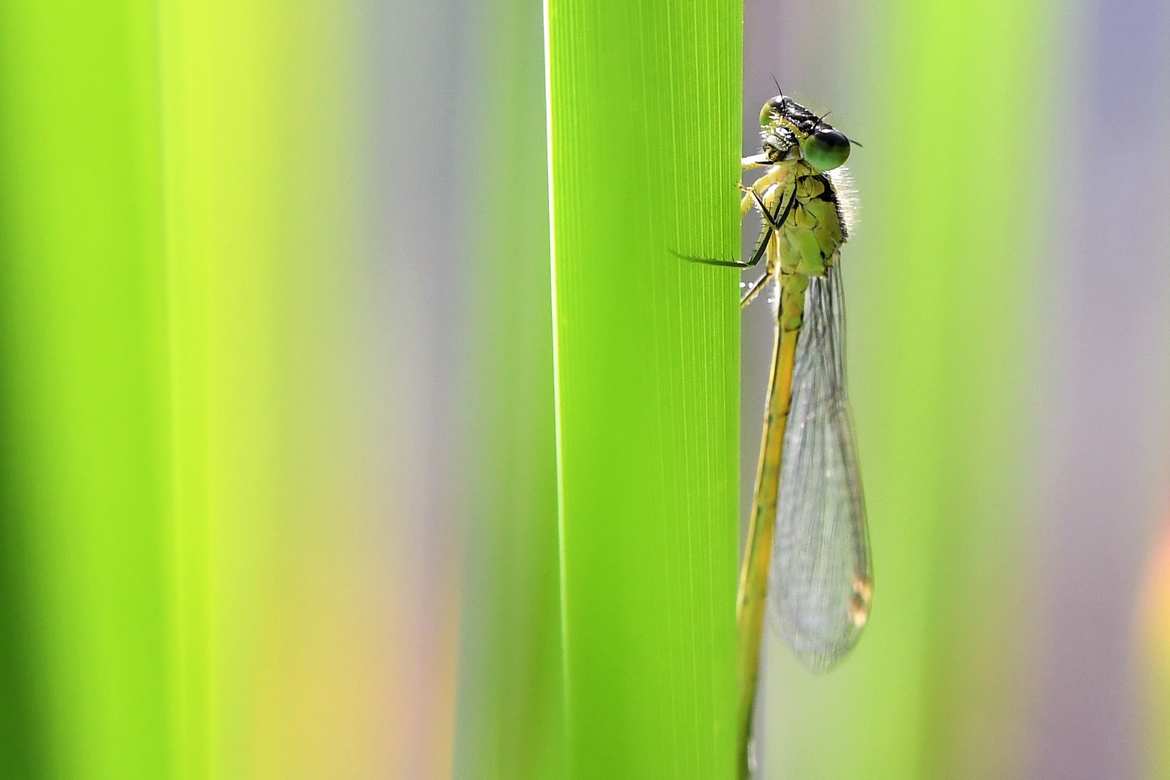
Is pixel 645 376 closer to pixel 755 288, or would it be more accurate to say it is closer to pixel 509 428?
pixel 509 428

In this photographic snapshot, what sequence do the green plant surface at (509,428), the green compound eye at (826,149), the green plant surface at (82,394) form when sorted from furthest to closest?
the green compound eye at (826,149) < the green plant surface at (509,428) < the green plant surface at (82,394)

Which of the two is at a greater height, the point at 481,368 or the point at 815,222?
the point at 815,222

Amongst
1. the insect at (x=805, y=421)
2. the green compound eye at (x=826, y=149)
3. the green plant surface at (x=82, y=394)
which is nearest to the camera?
the green plant surface at (x=82, y=394)

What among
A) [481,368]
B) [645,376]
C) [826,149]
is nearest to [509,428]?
[481,368]

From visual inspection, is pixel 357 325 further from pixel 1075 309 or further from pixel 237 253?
pixel 1075 309

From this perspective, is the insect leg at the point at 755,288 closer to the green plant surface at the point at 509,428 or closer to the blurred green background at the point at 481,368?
the blurred green background at the point at 481,368

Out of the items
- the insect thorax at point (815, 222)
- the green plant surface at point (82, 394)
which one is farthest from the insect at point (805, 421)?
the green plant surface at point (82, 394)

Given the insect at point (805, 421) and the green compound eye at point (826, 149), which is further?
the insect at point (805, 421)
